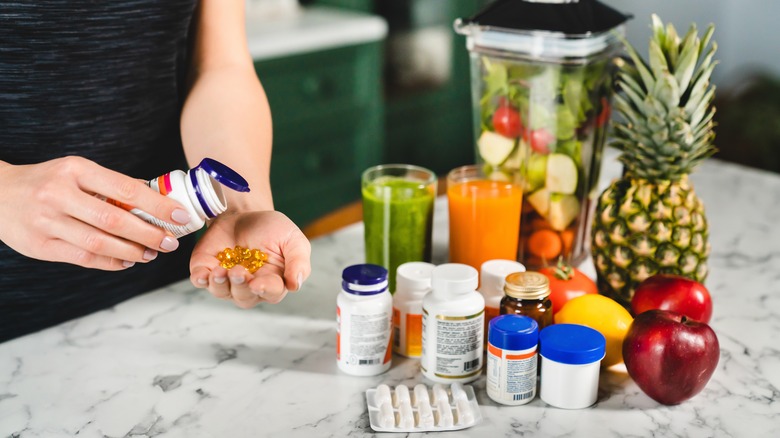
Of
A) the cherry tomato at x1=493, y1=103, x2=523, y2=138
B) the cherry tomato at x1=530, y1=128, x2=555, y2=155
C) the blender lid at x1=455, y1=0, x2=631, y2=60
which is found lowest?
the cherry tomato at x1=530, y1=128, x2=555, y2=155

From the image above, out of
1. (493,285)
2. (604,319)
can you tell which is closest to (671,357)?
(604,319)

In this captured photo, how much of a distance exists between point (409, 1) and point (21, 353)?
247cm

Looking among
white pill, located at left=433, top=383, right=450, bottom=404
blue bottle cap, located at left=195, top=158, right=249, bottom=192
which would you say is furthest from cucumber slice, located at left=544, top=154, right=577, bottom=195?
blue bottle cap, located at left=195, top=158, right=249, bottom=192

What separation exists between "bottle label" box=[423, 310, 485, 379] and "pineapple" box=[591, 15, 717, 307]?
316mm

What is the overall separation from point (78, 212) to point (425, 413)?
1.51 feet

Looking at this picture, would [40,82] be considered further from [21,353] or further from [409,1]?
[409,1]

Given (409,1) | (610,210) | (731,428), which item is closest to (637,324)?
(731,428)

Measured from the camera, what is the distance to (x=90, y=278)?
1297mm

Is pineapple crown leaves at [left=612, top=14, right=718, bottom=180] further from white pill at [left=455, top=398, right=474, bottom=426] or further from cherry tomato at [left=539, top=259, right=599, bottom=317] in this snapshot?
white pill at [left=455, top=398, right=474, bottom=426]

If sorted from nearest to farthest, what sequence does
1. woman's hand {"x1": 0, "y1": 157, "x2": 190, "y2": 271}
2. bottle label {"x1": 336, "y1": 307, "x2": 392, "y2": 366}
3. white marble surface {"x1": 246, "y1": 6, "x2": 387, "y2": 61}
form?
woman's hand {"x1": 0, "y1": 157, "x2": 190, "y2": 271} < bottle label {"x1": 336, "y1": 307, "x2": 392, "y2": 366} < white marble surface {"x1": 246, "y1": 6, "x2": 387, "y2": 61}

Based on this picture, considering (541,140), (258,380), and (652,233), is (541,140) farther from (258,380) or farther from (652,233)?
(258,380)

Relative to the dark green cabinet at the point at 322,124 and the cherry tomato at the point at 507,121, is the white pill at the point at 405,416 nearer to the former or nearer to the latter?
the cherry tomato at the point at 507,121

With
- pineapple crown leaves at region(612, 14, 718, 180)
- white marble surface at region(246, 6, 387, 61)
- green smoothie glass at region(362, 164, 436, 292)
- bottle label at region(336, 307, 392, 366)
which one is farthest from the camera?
white marble surface at region(246, 6, 387, 61)

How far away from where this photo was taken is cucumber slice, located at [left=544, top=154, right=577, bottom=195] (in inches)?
52.9
